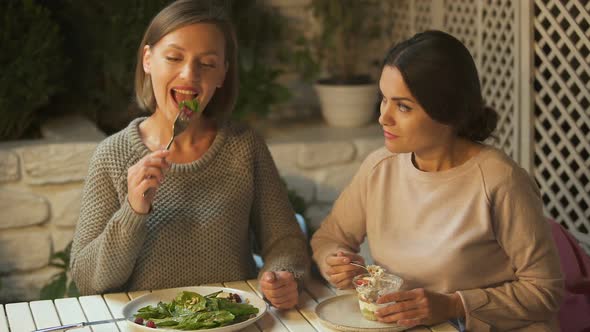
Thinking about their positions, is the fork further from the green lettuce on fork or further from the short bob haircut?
the short bob haircut

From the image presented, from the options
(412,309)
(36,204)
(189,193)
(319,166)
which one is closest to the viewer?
(412,309)

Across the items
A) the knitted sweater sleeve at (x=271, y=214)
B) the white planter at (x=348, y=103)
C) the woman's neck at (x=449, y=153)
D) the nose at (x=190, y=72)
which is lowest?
the white planter at (x=348, y=103)

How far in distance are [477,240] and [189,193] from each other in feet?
2.16

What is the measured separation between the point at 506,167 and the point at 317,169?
2.16 metres

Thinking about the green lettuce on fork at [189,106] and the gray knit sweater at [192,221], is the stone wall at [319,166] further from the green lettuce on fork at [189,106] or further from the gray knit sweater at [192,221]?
the green lettuce on fork at [189,106]

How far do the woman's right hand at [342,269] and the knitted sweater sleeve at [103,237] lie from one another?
416mm

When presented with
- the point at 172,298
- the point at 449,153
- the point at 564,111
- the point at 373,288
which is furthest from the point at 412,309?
the point at 564,111

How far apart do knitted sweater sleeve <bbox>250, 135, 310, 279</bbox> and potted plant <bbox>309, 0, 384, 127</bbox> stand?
2.24m

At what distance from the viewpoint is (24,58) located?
155 inches

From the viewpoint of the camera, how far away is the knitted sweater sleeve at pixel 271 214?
2.29m

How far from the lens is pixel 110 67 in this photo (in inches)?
167

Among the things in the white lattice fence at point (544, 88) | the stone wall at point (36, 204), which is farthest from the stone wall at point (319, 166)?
the stone wall at point (36, 204)

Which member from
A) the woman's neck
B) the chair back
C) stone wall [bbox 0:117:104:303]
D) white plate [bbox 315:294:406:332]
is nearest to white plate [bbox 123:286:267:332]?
white plate [bbox 315:294:406:332]

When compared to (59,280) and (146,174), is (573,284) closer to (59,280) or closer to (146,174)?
(146,174)
